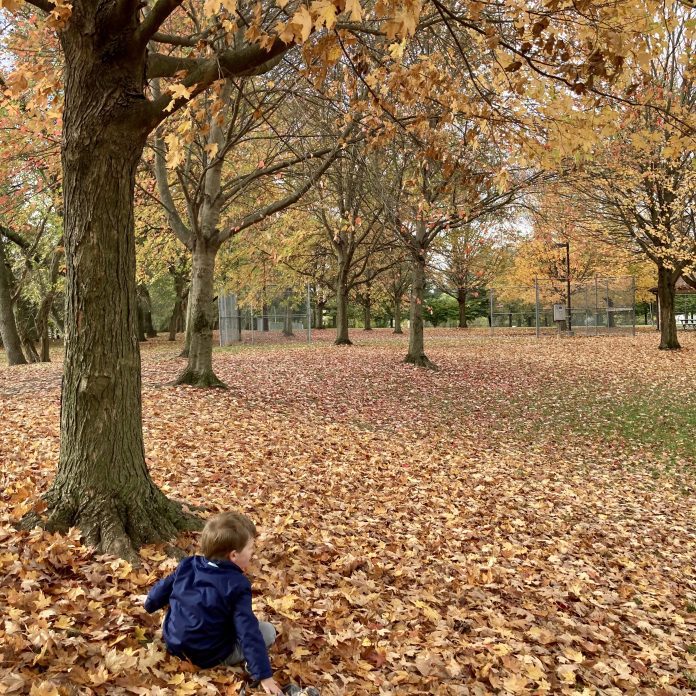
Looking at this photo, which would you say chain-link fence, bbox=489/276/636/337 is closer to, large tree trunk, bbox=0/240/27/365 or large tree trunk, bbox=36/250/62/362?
large tree trunk, bbox=36/250/62/362

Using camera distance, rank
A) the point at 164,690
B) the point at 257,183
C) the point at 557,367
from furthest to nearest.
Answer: the point at 557,367 → the point at 257,183 → the point at 164,690

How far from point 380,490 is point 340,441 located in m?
1.97

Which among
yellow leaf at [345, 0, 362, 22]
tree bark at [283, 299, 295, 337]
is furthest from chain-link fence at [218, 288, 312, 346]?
yellow leaf at [345, 0, 362, 22]

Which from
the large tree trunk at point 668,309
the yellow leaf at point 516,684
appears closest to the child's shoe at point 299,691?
the yellow leaf at point 516,684

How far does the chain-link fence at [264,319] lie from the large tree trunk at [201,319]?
46.6ft

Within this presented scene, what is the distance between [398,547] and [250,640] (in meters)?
2.98

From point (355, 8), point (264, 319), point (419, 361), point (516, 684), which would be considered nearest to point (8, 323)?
point (419, 361)

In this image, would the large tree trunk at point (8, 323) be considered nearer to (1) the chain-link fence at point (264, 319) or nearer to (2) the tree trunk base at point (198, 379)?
(2) the tree trunk base at point (198, 379)

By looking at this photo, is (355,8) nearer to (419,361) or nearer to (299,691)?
(299,691)

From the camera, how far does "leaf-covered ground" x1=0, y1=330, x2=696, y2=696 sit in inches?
134

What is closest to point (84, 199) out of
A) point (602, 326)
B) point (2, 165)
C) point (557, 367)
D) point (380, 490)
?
point (380, 490)

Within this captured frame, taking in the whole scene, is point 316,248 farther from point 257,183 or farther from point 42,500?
point 42,500

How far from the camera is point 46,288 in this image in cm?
1875

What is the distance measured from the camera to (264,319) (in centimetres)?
3528
